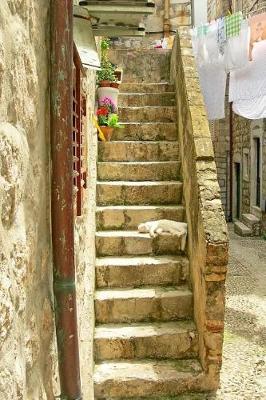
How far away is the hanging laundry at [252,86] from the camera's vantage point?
809 centimetres

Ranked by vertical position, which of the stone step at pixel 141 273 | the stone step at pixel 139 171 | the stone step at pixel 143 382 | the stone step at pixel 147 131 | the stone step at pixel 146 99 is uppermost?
the stone step at pixel 146 99

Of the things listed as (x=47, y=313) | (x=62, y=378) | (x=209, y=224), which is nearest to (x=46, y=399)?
(x=62, y=378)

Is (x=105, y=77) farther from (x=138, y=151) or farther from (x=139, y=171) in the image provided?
(x=139, y=171)

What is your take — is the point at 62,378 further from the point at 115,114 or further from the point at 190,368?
the point at 115,114

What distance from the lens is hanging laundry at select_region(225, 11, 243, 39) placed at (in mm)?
8211

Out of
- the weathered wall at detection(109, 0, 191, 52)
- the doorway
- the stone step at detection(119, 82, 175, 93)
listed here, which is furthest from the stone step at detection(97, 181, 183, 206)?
the weathered wall at detection(109, 0, 191, 52)

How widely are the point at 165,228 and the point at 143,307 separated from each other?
2.93 feet

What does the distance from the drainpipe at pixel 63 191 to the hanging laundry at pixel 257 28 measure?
6808 millimetres

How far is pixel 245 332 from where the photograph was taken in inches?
214

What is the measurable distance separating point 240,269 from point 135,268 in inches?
159

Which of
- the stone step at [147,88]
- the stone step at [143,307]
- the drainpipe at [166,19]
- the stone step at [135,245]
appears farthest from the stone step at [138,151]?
the drainpipe at [166,19]

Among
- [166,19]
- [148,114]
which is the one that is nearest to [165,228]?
[148,114]

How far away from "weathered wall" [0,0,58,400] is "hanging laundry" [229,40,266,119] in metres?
7.02

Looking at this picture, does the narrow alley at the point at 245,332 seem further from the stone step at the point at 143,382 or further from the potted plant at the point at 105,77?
the potted plant at the point at 105,77
